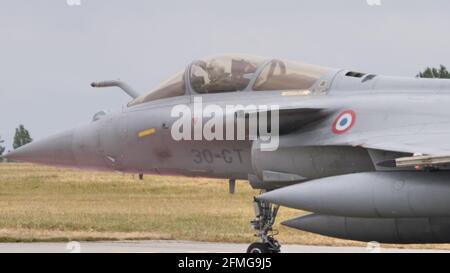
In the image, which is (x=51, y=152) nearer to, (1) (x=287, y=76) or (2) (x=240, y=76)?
(2) (x=240, y=76)

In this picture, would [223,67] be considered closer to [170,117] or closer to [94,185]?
[170,117]

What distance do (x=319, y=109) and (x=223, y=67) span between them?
1977 millimetres

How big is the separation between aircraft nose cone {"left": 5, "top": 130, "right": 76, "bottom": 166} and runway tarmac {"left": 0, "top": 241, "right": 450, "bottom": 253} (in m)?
2.55

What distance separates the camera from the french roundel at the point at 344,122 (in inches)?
536

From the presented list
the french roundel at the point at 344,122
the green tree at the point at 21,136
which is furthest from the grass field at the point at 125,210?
the green tree at the point at 21,136

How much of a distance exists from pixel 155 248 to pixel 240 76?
17.8ft

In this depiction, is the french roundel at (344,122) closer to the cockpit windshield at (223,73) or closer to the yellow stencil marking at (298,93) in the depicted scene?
the yellow stencil marking at (298,93)

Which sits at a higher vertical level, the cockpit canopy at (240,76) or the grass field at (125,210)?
the grass field at (125,210)

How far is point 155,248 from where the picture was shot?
770 inches

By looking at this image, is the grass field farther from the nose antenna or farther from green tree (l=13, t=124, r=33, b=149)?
green tree (l=13, t=124, r=33, b=149)

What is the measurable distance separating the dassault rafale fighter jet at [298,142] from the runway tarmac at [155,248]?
2986mm

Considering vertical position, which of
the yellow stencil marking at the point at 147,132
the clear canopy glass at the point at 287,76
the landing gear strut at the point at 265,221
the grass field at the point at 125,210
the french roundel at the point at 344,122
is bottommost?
the landing gear strut at the point at 265,221

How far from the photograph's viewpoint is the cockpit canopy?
1480 cm
